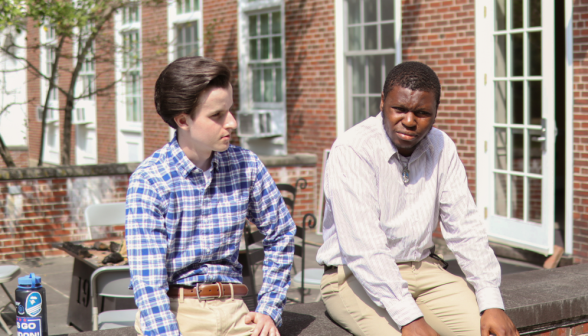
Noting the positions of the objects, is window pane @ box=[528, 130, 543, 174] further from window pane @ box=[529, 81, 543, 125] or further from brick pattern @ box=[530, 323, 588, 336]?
brick pattern @ box=[530, 323, 588, 336]

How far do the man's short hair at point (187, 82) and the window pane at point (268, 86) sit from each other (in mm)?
8341

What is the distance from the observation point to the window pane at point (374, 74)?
350 inches

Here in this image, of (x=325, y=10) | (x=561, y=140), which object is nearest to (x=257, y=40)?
(x=325, y=10)

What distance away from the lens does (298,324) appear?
3.06 m

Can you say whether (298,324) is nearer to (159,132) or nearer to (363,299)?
(363,299)

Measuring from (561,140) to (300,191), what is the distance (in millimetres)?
4241

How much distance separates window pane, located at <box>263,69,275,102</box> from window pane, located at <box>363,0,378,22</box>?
2.23 meters

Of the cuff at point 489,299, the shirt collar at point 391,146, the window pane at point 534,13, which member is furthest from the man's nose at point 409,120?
the window pane at point 534,13

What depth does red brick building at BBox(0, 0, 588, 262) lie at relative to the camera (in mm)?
6457

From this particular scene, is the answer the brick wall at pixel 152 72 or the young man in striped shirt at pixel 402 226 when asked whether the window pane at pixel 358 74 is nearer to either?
the brick wall at pixel 152 72

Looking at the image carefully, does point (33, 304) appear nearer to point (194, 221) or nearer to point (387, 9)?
point (194, 221)

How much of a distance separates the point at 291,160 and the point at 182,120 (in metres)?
6.94

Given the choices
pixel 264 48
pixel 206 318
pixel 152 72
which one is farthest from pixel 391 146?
pixel 152 72

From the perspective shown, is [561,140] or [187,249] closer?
[187,249]
